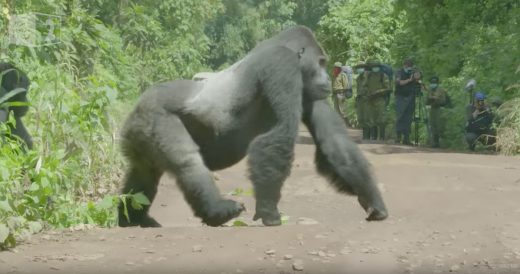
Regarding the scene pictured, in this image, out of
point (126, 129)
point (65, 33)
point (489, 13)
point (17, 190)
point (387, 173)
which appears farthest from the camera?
point (489, 13)

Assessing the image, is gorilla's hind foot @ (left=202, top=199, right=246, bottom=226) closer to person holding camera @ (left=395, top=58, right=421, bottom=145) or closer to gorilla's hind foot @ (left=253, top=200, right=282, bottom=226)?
gorilla's hind foot @ (left=253, top=200, right=282, bottom=226)

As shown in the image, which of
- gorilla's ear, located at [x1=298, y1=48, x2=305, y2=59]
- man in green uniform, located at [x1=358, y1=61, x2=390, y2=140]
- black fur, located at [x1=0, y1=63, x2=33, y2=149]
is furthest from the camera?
man in green uniform, located at [x1=358, y1=61, x2=390, y2=140]

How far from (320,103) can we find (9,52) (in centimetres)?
271

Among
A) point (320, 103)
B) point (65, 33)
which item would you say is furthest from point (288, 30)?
point (65, 33)

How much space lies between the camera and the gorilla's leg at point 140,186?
7121 mm

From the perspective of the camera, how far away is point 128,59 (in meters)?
20.7

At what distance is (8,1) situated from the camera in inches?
320

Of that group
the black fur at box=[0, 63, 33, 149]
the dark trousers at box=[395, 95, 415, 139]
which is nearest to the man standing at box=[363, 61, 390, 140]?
the dark trousers at box=[395, 95, 415, 139]

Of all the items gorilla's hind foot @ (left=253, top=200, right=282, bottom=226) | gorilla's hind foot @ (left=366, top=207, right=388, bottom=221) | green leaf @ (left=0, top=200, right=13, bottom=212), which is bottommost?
gorilla's hind foot @ (left=366, top=207, right=388, bottom=221)

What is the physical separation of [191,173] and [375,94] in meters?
12.9

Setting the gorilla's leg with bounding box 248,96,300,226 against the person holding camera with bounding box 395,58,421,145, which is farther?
the person holding camera with bounding box 395,58,421,145

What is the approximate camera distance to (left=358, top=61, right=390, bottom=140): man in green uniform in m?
19.0

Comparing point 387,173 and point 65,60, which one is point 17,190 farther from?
point 387,173

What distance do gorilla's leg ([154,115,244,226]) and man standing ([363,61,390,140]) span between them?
1250cm
